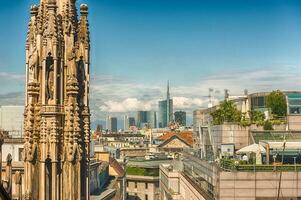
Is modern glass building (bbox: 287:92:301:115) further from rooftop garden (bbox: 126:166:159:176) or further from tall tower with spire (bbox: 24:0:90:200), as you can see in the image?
rooftop garden (bbox: 126:166:159:176)

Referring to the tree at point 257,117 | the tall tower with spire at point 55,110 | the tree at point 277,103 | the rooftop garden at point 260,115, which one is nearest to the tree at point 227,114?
the rooftop garden at point 260,115

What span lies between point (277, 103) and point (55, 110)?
69.9 metres

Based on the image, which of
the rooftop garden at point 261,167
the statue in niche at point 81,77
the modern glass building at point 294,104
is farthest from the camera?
the modern glass building at point 294,104

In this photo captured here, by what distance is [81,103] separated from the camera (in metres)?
26.0

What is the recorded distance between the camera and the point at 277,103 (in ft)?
296

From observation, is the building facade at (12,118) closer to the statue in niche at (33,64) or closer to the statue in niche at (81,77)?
the statue in niche at (81,77)

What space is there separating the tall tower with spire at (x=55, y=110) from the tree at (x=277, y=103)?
65029 mm

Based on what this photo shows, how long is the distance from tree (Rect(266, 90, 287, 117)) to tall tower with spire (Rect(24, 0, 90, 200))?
65029 millimetres

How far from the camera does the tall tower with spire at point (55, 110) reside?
23.9 metres

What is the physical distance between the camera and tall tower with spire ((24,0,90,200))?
23.9 m

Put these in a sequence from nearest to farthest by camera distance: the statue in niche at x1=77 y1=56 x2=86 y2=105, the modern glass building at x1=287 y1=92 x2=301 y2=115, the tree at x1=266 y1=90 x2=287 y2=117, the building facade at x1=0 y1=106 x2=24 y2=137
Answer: the statue in niche at x1=77 y1=56 x2=86 y2=105 < the building facade at x1=0 y1=106 x2=24 y2=137 < the modern glass building at x1=287 y1=92 x2=301 y2=115 < the tree at x1=266 y1=90 x2=287 y2=117

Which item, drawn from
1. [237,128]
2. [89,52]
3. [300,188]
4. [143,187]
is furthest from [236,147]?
[143,187]

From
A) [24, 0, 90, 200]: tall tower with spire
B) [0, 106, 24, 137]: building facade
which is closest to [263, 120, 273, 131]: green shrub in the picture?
[0, 106, 24, 137]: building facade

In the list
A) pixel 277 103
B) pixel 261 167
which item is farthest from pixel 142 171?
pixel 261 167
